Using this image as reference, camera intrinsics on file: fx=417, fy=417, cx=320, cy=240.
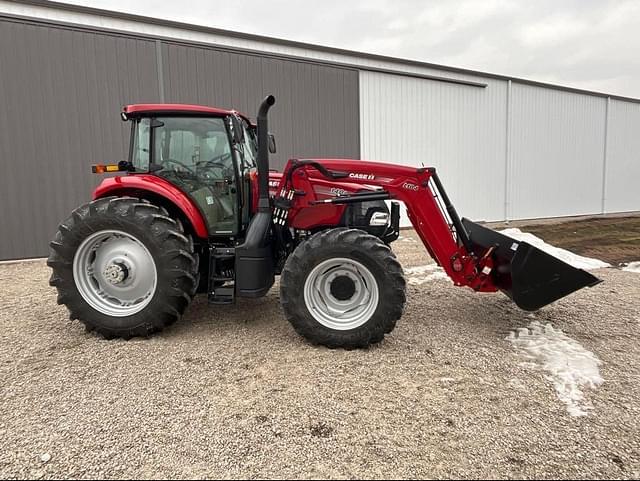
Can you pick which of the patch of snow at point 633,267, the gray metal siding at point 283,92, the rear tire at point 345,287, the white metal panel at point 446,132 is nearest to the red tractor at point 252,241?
the rear tire at point 345,287

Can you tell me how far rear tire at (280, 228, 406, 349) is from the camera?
334 cm

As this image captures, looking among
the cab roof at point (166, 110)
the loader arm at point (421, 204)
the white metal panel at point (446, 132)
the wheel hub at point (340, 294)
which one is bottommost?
the wheel hub at point (340, 294)

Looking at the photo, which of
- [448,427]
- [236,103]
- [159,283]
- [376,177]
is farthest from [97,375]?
[236,103]

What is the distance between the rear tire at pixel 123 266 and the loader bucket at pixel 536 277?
2783 millimetres

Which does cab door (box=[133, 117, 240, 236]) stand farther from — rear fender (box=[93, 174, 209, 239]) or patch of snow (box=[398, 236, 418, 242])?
patch of snow (box=[398, 236, 418, 242])

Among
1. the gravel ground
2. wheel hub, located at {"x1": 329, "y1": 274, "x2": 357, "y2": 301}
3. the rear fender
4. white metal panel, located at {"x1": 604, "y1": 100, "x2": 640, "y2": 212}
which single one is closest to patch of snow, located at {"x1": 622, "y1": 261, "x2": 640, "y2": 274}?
the gravel ground

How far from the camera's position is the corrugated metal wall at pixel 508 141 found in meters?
11.4

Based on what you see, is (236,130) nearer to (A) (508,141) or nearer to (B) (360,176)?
(B) (360,176)

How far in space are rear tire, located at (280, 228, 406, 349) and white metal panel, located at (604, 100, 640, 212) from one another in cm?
1725

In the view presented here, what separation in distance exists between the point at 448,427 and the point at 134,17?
28.7 ft

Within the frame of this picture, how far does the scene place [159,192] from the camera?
3.74m

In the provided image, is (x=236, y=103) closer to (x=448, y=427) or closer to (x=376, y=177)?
(x=376, y=177)

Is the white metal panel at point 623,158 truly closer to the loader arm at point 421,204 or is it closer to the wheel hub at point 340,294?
the loader arm at point 421,204

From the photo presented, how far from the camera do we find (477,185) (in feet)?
42.8
